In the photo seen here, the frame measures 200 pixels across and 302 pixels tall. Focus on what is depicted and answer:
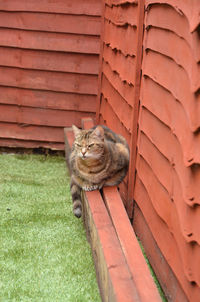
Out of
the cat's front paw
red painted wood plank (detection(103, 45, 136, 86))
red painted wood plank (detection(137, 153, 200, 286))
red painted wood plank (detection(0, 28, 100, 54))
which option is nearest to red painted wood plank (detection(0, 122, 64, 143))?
red painted wood plank (detection(0, 28, 100, 54))

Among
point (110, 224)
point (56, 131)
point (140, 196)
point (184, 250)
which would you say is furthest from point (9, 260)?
point (56, 131)

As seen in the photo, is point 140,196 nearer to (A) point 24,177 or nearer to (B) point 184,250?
(B) point 184,250

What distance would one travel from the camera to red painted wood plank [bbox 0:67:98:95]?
7367mm

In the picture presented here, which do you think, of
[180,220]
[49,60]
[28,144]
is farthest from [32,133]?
[180,220]

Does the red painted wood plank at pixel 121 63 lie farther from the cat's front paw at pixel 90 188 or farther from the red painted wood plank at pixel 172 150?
the cat's front paw at pixel 90 188

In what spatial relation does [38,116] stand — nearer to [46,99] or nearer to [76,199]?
[46,99]

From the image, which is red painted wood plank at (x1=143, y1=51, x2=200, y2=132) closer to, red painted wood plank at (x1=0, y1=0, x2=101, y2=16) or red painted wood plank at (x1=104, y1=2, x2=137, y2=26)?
red painted wood plank at (x1=104, y1=2, x2=137, y2=26)

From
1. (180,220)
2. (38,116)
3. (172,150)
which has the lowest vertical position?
(38,116)

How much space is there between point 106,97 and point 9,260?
2947 millimetres

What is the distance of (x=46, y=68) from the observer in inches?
289

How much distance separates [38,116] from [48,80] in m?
0.47

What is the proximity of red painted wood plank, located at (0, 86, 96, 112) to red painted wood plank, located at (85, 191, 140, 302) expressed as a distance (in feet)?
10.3

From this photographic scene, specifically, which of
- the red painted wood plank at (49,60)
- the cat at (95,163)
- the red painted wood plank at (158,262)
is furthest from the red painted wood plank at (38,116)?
the red painted wood plank at (158,262)

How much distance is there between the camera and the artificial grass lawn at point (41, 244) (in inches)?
148
